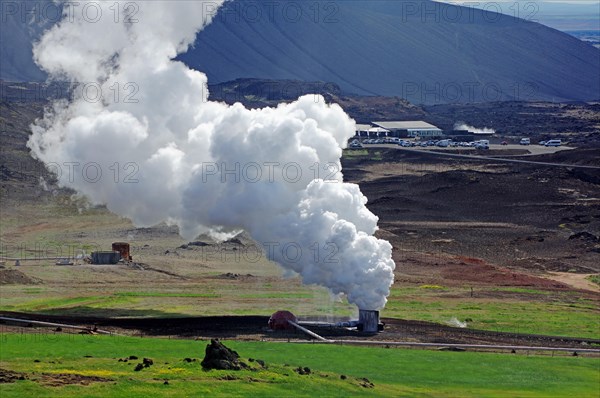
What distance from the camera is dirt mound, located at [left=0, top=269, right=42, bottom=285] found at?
360 feet

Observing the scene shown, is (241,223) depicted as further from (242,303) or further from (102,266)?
(102,266)

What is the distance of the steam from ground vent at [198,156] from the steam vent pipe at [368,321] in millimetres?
519

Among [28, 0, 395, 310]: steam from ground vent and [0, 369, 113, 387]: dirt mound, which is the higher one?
[28, 0, 395, 310]: steam from ground vent

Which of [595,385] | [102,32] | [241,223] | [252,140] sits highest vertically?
[102,32]

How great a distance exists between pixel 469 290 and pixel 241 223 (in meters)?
28.7

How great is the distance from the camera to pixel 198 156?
9500 centimetres

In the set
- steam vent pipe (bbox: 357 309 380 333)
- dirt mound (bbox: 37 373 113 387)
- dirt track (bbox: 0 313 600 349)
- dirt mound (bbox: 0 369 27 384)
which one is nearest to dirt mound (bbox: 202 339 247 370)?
dirt mound (bbox: 37 373 113 387)

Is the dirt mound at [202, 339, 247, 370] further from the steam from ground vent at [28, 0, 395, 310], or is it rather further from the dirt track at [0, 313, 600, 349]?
the steam from ground vent at [28, 0, 395, 310]

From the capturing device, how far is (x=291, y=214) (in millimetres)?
88062

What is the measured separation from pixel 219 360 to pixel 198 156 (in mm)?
33207

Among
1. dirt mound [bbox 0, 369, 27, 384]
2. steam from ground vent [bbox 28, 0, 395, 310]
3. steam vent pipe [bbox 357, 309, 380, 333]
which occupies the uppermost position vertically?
steam from ground vent [bbox 28, 0, 395, 310]

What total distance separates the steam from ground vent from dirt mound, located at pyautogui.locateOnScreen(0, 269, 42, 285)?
34.1 ft

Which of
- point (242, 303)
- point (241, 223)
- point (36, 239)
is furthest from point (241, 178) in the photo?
point (36, 239)

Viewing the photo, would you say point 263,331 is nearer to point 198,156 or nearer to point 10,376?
point 198,156
